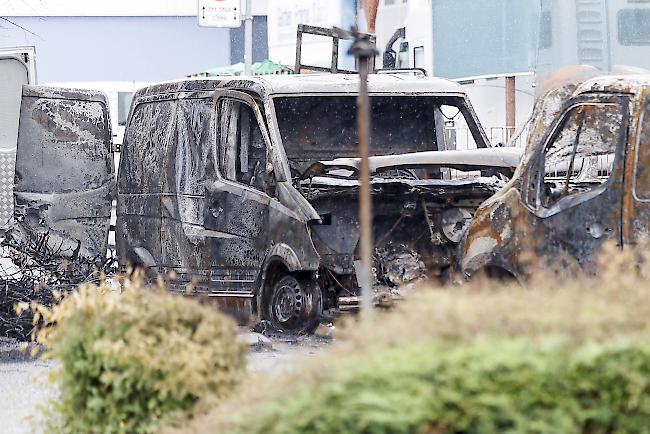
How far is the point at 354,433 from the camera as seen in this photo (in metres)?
3.66

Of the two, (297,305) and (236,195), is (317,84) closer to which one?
(236,195)

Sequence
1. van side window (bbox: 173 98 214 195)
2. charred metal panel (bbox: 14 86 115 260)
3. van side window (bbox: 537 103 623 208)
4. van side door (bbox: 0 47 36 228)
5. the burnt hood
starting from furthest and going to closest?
charred metal panel (bbox: 14 86 115 260), van side door (bbox: 0 47 36 228), van side window (bbox: 173 98 214 195), the burnt hood, van side window (bbox: 537 103 623 208)

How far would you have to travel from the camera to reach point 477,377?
3.68 m

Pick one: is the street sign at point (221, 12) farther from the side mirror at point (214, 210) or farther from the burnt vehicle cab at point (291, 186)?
the side mirror at point (214, 210)

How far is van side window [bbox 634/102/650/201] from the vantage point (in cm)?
913

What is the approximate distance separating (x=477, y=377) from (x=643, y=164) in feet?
18.8

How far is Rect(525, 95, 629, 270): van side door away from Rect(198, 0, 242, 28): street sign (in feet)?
40.6

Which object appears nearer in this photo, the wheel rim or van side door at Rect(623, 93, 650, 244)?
van side door at Rect(623, 93, 650, 244)

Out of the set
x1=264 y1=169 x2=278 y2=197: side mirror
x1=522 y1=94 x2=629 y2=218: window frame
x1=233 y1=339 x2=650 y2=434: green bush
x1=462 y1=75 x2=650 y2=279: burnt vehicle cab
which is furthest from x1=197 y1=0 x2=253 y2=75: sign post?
x1=233 y1=339 x2=650 y2=434: green bush

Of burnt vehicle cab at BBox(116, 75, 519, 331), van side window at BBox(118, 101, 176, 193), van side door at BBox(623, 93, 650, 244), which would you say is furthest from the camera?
van side window at BBox(118, 101, 176, 193)

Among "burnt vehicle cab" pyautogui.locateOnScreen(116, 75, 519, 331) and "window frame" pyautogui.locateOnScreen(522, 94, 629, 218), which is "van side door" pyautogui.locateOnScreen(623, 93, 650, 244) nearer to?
"window frame" pyautogui.locateOnScreen(522, 94, 629, 218)

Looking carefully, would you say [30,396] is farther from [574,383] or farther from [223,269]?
[574,383]

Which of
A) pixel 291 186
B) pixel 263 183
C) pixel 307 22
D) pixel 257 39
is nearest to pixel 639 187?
pixel 291 186

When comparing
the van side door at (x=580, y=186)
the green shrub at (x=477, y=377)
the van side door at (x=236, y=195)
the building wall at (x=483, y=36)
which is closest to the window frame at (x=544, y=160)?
the van side door at (x=580, y=186)
